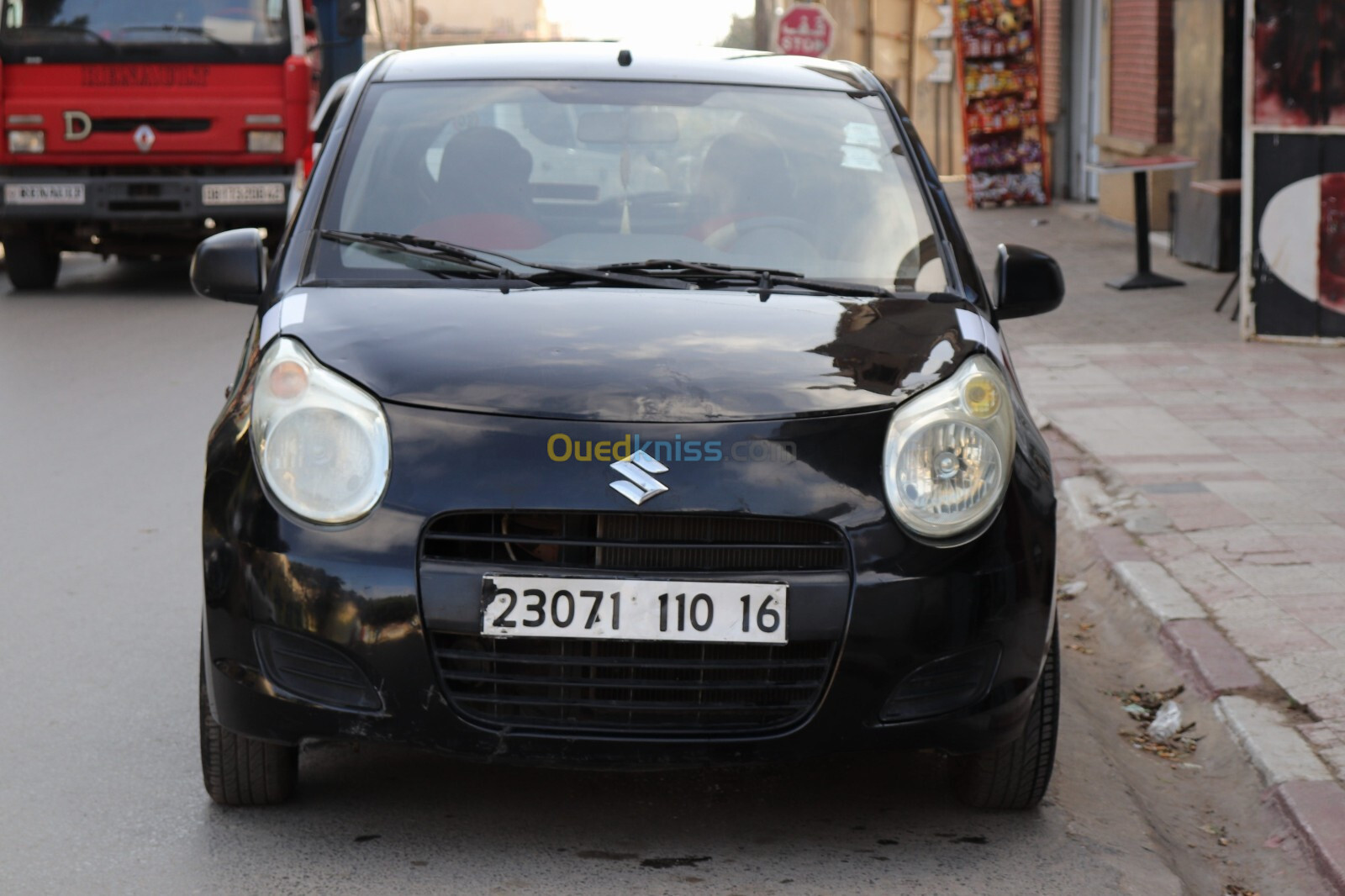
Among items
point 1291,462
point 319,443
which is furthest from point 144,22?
point 319,443

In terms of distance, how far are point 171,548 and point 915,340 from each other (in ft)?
11.0

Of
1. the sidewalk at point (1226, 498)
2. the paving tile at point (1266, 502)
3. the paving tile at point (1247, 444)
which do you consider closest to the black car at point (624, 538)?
the sidewalk at point (1226, 498)

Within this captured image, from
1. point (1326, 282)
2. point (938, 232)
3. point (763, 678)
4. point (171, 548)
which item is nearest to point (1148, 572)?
point (938, 232)

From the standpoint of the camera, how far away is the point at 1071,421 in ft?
27.6

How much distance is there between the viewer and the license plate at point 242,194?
1397 cm

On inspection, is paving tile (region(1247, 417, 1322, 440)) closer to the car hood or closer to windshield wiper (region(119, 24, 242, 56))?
the car hood

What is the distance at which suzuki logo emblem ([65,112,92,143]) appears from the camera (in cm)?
1382

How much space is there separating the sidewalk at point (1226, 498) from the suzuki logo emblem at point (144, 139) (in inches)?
265

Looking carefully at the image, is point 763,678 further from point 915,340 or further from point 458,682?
point 915,340

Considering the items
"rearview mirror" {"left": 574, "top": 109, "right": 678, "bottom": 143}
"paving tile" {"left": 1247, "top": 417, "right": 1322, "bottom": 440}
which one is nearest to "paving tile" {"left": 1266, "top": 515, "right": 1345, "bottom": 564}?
"paving tile" {"left": 1247, "top": 417, "right": 1322, "bottom": 440}

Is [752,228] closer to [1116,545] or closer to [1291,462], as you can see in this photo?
[1116,545]

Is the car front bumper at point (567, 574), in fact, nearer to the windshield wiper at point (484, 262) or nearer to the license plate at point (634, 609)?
the license plate at point (634, 609)

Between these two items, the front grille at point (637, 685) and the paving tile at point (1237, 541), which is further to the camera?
the paving tile at point (1237, 541)

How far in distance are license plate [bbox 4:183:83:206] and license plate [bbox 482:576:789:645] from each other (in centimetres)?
1155
